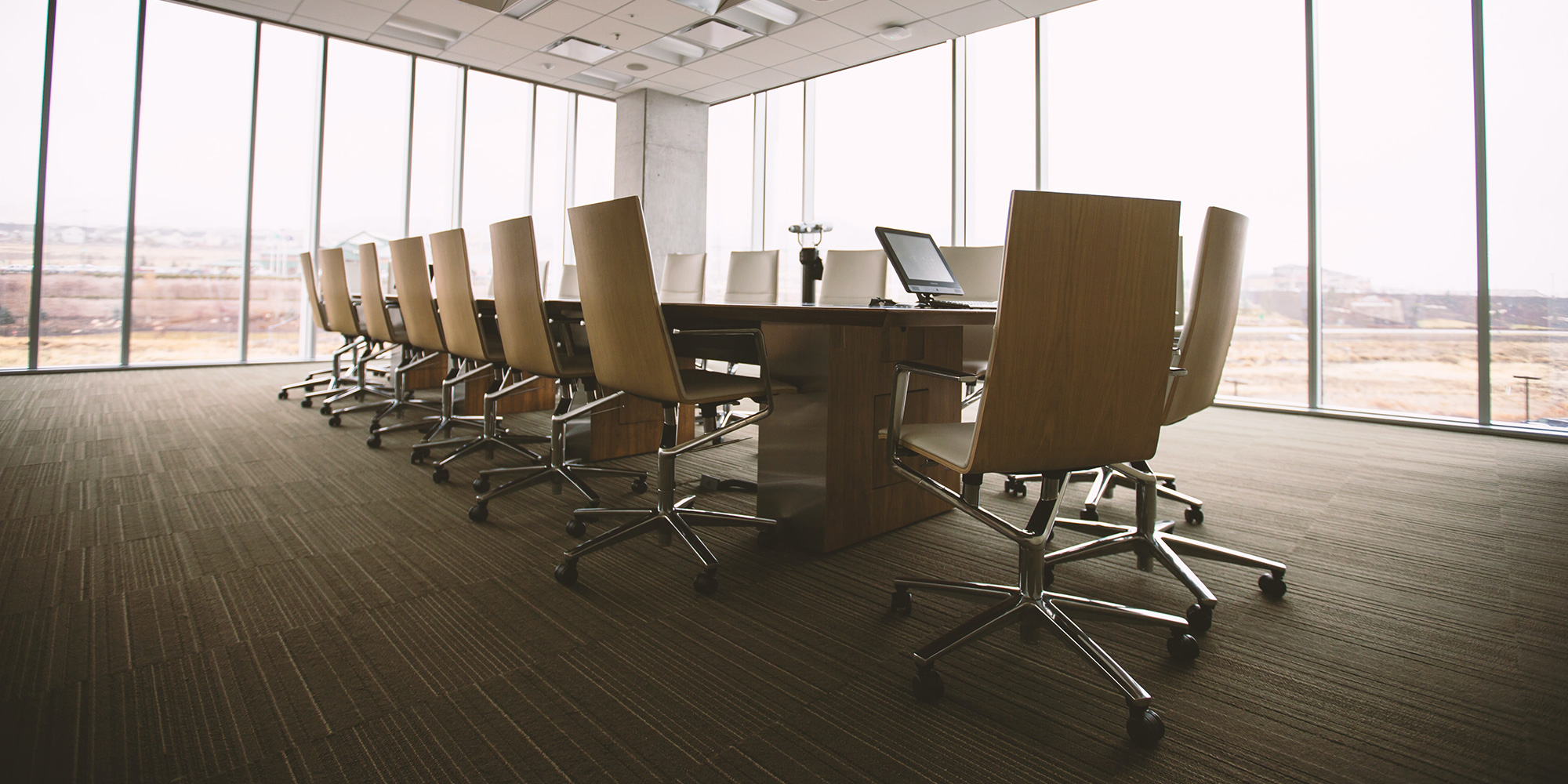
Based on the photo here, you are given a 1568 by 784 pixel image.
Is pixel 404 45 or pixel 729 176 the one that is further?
pixel 729 176

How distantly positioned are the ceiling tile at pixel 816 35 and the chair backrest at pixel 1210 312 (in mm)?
5480

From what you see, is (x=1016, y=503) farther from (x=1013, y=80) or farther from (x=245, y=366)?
(x=245, y=366)

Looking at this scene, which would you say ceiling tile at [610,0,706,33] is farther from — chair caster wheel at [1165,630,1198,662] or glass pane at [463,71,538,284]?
chair caster wheel at [1165,630,1198,662]

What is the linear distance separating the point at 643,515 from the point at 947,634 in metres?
1.19

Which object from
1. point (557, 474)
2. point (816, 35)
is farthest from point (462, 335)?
point (816, 35)

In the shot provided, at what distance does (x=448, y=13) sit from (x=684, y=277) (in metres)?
4.06

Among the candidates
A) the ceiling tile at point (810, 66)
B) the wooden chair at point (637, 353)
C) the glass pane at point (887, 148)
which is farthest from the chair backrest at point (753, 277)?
the ceiling tile at point (810, 66)

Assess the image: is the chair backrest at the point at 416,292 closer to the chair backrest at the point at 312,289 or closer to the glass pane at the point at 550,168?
the chair backrest at the point at 312,289

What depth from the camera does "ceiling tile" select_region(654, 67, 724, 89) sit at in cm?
825

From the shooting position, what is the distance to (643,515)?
2.43 meters

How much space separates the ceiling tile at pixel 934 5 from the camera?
606cm

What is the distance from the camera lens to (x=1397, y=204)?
5098 mm

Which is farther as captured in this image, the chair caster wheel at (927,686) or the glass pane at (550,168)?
the glass pane at (550,168)

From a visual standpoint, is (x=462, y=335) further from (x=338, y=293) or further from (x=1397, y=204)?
(x=1397, y=204)
